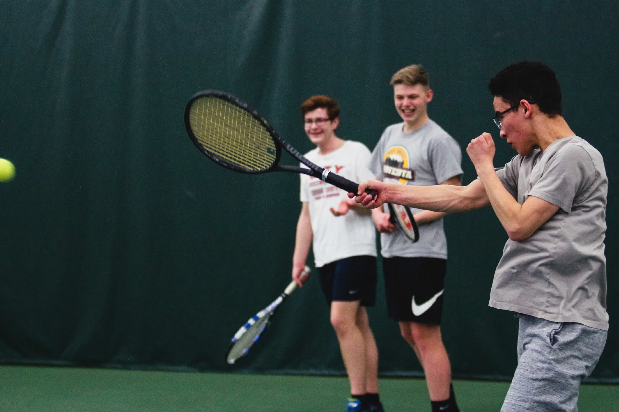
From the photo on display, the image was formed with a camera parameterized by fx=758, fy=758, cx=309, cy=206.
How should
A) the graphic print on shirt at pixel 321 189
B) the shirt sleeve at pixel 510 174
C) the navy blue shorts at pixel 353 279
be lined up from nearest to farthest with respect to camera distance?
the shirt sleeve at pixel 510 174, the navy blue shorts at pixel 353 279, the graphic print on shirt at pixel 321 189

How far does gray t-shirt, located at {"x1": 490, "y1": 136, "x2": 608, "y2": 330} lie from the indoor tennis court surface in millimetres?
1867

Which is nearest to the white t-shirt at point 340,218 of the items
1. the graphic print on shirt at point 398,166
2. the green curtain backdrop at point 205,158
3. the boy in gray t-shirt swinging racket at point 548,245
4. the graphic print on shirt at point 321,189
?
the graphic print on shirt at point 321,189

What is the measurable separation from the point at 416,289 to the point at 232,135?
1.06 meters

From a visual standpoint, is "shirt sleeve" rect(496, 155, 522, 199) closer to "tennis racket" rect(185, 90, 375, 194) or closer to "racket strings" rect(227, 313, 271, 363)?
"tennis racket" rect(185, 90, 375, 194)

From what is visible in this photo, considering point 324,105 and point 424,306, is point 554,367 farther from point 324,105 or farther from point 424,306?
point 324,105

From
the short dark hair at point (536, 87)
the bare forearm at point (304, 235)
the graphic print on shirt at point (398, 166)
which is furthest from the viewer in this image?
the bare forearm at point (304, 235)

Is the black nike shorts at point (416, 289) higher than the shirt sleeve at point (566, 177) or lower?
lower

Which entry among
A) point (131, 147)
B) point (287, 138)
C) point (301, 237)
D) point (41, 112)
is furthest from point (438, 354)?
point (41, 112)

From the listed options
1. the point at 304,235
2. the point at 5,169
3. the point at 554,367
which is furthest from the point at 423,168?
the point at 5,169

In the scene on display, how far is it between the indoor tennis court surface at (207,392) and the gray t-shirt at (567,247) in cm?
187

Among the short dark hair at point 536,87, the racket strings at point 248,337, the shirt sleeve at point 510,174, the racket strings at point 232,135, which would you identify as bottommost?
the racket strings at point 248,337

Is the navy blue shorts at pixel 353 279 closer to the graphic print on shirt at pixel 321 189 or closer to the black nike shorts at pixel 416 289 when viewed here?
the black nike shorts at pixel 416 289

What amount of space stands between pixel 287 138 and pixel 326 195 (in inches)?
46.1

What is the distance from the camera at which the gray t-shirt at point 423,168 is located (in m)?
3.23
